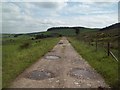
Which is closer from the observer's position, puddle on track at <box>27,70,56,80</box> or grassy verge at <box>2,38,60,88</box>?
puddle on track at <box>27,70,56,80</box>

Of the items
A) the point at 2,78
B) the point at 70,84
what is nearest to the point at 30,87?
the point at 70,84

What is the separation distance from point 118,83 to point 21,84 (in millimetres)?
4461

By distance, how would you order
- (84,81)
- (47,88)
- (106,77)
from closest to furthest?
(47,88) → (84,81) → (106,77)

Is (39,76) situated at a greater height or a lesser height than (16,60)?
greater

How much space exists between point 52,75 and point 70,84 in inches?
99.2

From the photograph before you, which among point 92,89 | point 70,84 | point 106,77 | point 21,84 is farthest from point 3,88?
point 106,77

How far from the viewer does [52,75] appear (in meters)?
13.1

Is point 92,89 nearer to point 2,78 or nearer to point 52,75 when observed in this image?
point 52,75

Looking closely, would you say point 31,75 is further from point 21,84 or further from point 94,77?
point 94,77

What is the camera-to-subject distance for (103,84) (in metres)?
11.0

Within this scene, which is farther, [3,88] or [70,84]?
[70,84]

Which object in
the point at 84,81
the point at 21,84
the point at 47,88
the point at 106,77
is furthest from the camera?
the point at 106,77

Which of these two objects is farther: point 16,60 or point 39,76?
point 16,60

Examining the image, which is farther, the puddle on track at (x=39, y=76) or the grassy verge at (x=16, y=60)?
the grassy verge at (x=16, y=60)
